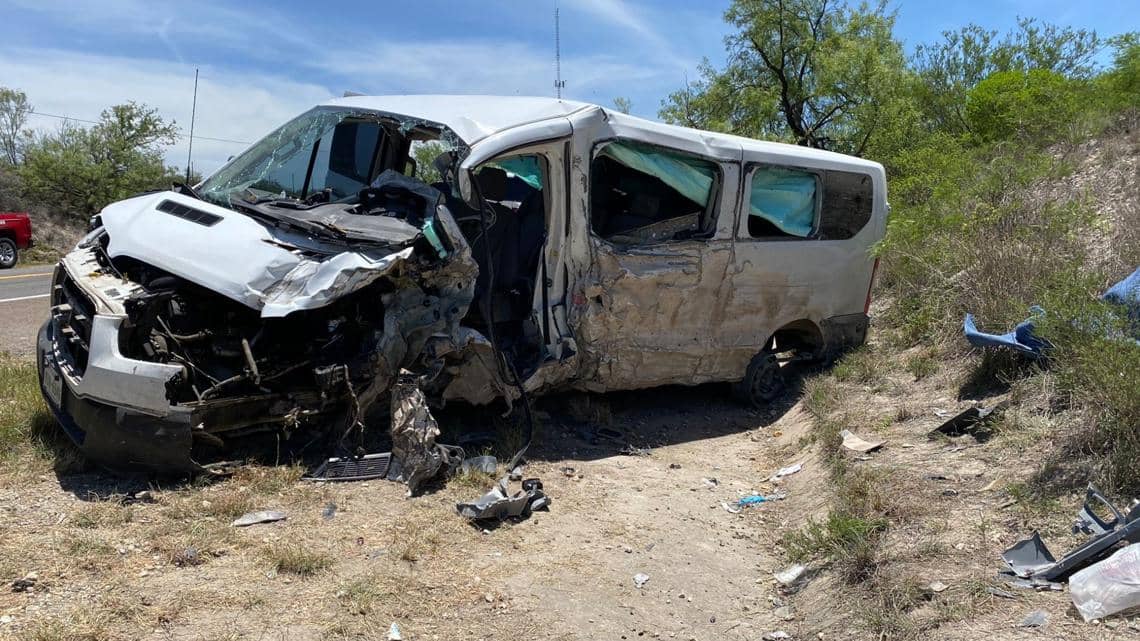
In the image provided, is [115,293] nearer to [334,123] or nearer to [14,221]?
[334,123]

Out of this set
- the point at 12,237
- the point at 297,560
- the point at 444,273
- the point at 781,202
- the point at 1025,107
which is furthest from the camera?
the point at 12,237

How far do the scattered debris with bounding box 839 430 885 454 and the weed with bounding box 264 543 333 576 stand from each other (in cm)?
327

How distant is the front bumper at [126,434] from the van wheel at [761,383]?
415cm

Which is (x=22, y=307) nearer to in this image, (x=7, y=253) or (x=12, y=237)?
(x=7, y=253)

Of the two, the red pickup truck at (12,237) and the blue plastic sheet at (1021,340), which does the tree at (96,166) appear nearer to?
the red pickup truck at (12,237)

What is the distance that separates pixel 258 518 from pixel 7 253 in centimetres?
1708

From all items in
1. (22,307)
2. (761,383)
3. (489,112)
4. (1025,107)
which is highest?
(1025,107)

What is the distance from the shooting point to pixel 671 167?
20.2 feet

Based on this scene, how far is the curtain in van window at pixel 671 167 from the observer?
5914 mm

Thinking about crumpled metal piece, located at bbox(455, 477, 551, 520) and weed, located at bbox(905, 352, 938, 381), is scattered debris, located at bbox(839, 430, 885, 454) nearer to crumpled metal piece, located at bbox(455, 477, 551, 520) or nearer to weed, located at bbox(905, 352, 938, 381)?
weed, located at bbox(905, 352, 938, 381)

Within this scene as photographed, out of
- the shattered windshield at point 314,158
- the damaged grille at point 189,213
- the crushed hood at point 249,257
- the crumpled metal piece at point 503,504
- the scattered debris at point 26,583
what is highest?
the shattered windshield at point 314,158

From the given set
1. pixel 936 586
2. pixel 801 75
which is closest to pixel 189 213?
pixel 936 586

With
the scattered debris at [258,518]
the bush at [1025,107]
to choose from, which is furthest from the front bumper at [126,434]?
the bush at [1025,107]

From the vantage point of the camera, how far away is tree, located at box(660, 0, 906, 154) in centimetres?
1650
